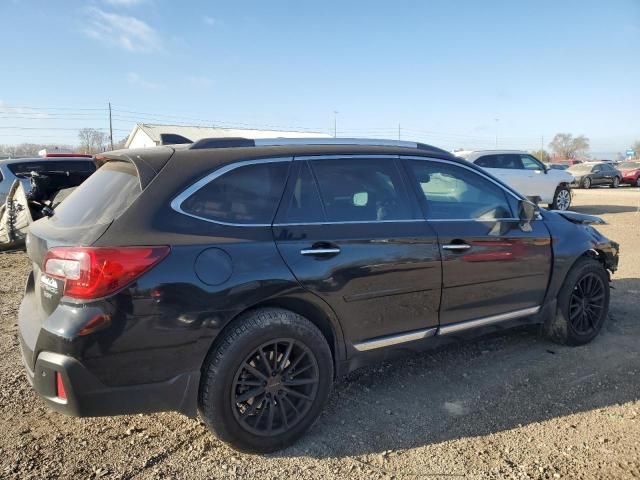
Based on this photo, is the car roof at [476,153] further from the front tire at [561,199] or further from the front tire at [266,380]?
the front tire at [266,380]

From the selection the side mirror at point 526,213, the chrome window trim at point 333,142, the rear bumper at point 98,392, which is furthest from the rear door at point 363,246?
the side mirror at point 526,213

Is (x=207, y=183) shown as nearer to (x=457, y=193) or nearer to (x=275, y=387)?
(x=275, y=387)

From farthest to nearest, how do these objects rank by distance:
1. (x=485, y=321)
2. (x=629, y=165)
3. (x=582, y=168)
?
(x=629, y=165)
(x=582, y=168)
(x=485, y=321)

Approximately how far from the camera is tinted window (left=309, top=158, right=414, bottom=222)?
3.26 metres

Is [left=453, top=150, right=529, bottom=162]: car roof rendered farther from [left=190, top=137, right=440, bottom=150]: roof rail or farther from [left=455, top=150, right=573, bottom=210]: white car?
[left=190, top=137, right=440, bottom=150]: roof rail

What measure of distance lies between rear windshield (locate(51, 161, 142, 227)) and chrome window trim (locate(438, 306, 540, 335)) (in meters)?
2.24

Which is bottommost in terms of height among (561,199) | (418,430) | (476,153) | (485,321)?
(418,430)

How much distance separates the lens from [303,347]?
2996 mm

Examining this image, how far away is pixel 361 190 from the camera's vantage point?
3.40 m

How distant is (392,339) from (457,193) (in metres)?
1.30

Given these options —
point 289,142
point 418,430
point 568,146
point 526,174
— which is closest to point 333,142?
point 289,142

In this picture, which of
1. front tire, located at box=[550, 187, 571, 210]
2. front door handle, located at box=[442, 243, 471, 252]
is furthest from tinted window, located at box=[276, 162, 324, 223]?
front tire, located at box=[550, 187, 571, 210]

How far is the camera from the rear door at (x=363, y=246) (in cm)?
303

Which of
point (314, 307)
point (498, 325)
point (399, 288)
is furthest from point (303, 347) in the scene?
point (498, 325)
